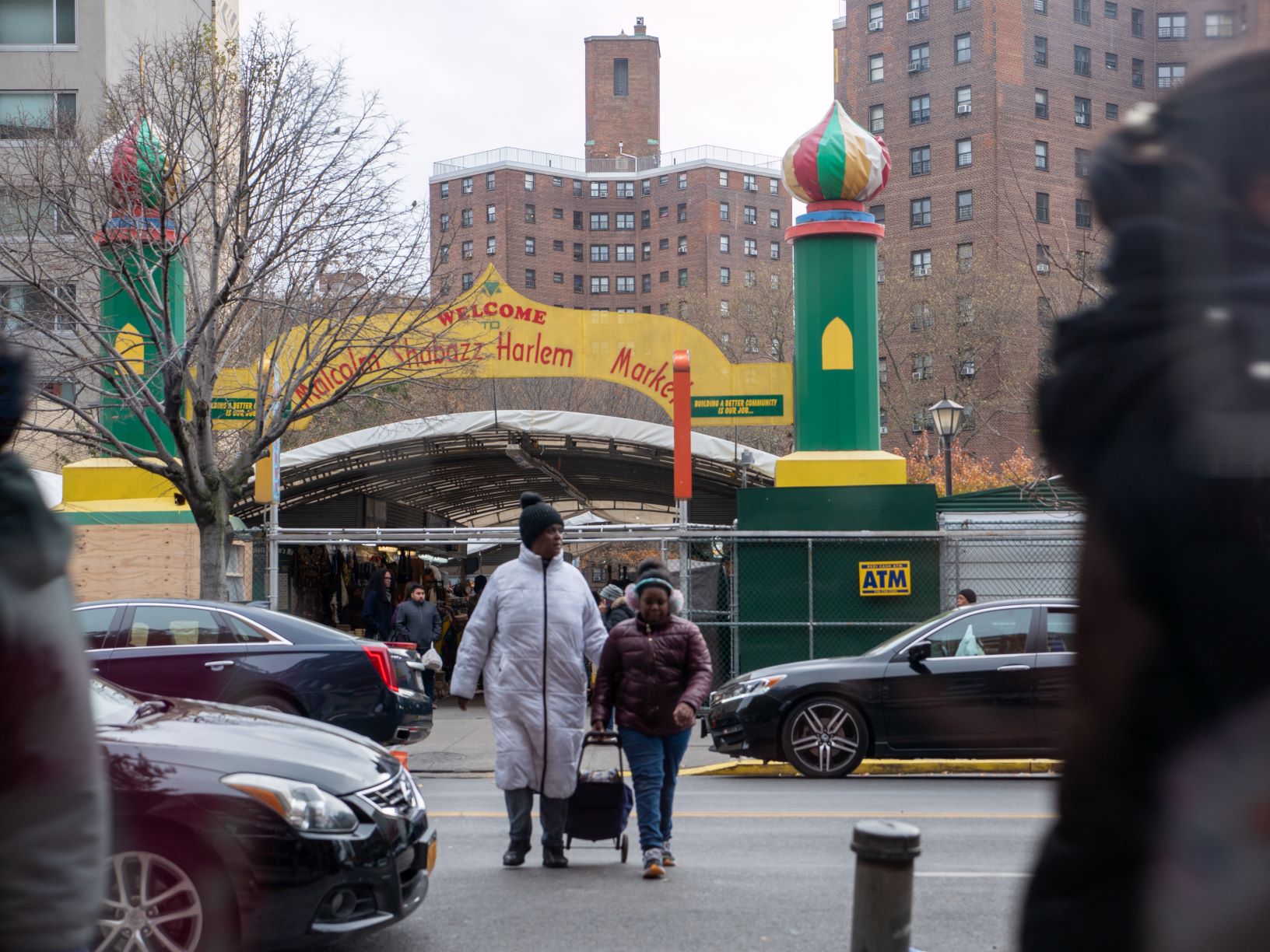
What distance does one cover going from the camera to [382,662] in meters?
12.5

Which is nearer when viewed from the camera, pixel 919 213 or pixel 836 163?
pixel 836 163

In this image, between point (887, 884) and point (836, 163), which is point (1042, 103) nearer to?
point (836, 163)

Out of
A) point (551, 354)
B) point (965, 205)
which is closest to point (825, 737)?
point (551, 354)

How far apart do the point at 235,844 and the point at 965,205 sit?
6079 cm

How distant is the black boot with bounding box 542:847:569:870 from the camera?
800 cm

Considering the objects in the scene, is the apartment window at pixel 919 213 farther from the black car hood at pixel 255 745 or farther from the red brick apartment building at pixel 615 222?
the black car hood at pixel 255 745

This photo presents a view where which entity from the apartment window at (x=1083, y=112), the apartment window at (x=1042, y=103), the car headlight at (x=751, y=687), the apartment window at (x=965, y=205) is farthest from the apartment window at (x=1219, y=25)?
the apartment window at (x=1083, y=112)

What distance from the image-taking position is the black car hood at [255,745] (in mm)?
5234

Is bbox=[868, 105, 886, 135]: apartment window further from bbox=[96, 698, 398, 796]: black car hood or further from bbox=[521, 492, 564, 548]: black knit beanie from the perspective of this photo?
bbox=[96, 698, 398, 796]: black car hood

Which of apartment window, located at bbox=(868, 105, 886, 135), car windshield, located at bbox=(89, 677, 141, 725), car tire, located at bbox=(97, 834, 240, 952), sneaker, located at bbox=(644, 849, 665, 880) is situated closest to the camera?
car tire, located at bbox=(97, 834, 240, 952)

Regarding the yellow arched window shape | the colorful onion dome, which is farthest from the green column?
the colorful onion dome

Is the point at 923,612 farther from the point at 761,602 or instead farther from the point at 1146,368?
the point at 1146,368

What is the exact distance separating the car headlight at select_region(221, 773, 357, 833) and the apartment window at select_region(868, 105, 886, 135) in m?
63.7

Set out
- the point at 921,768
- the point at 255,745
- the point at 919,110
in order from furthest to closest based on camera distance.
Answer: the point at 919,110 → the point at 921,768 → the point at 255,745
